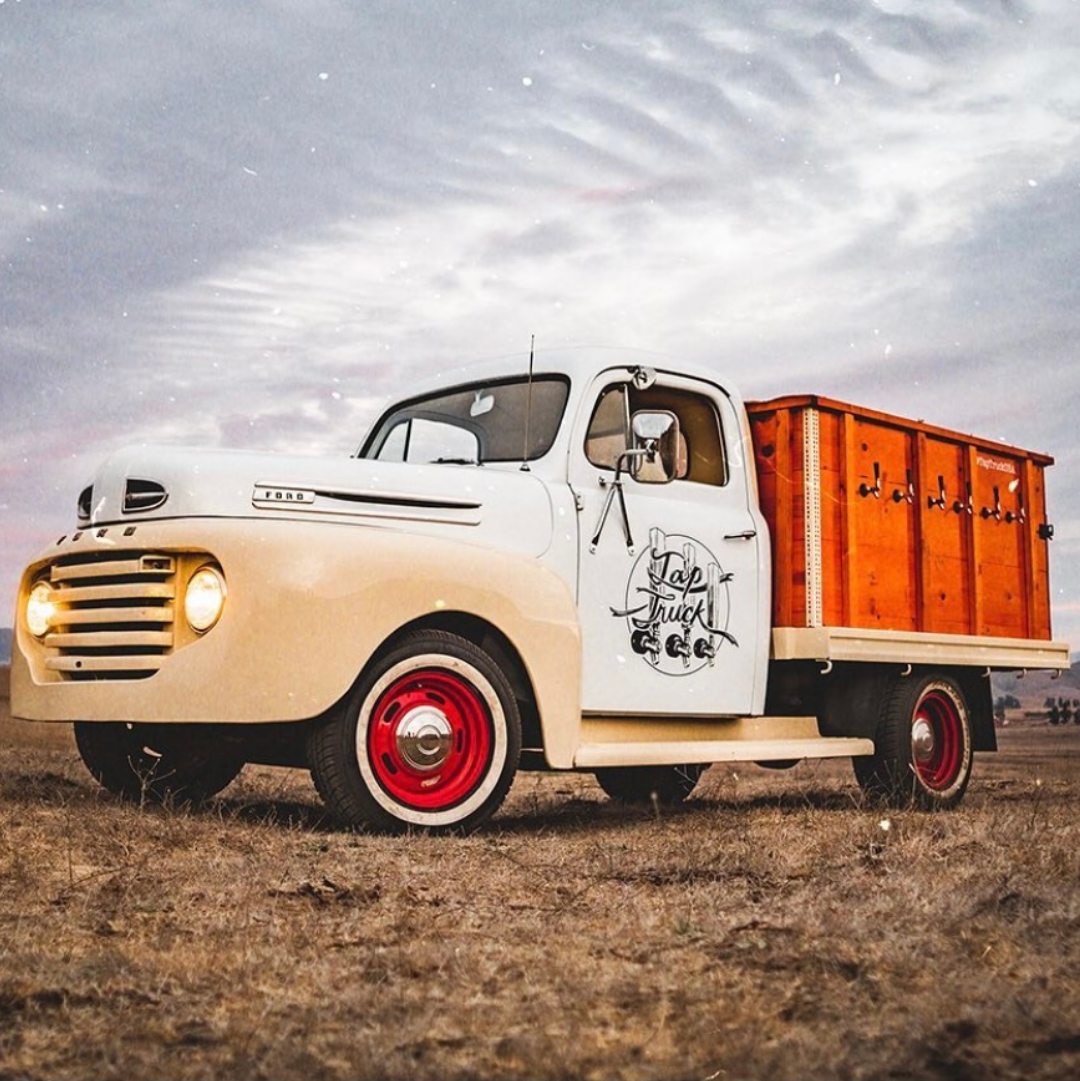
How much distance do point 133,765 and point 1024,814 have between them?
4598 mm

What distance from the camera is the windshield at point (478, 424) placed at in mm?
6914

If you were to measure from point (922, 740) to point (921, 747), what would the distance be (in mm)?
43

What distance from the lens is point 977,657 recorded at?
8.88m

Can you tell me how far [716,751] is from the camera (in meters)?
7.11

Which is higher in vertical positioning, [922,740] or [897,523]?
[897,523]

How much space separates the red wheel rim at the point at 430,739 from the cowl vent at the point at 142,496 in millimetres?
1272

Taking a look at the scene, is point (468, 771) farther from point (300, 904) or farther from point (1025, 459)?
point (1025, 459)

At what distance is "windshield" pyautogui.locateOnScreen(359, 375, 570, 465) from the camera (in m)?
6.91

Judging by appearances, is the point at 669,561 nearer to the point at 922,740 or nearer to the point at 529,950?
the point at 922,740

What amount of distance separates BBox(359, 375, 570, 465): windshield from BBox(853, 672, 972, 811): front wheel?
2.91 m

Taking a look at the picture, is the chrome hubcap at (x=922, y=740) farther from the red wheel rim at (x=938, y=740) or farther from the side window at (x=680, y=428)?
the side window at (x=680, y=428)

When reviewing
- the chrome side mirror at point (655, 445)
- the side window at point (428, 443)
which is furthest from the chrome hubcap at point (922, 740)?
the side window at point (428, 443)

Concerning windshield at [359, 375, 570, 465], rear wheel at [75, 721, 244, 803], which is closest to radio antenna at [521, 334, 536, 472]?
windshield at [359, 375, 570, 465]

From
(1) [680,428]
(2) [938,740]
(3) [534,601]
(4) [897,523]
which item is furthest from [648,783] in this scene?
(3) [534,601]
